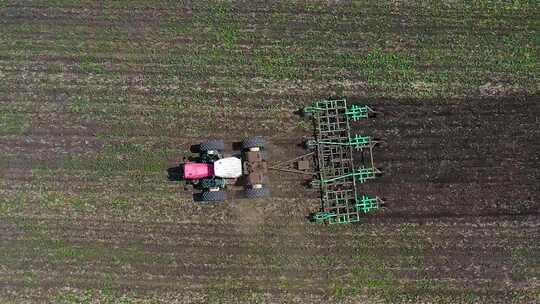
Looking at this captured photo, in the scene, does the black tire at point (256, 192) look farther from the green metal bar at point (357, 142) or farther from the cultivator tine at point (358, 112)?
the cultivator tine at point (358, 112)

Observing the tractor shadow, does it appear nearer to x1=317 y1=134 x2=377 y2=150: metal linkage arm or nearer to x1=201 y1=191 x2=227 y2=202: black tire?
x1=201 y1=191 x2=227 y2=202: black tire

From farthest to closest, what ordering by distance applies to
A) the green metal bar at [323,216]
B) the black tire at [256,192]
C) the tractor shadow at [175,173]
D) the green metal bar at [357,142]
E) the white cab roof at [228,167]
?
the tractor shadow at [175,173]
the green metal bar at [357,142]
the green metal bar at [323,216]
the black tire at [256,192]
the white cab roof at [228,167]

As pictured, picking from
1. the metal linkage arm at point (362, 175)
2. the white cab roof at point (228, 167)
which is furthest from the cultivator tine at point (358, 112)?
the white cab roof at point (228, 167)

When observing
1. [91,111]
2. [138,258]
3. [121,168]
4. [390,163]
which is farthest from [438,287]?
[91,111]

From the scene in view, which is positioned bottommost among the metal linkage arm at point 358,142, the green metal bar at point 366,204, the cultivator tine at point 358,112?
the green metal bar at point 366,204

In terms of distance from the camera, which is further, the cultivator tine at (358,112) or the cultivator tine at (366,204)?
the cultivator tine at (358,112)

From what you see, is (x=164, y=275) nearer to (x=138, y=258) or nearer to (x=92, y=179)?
(x=138, y=258)

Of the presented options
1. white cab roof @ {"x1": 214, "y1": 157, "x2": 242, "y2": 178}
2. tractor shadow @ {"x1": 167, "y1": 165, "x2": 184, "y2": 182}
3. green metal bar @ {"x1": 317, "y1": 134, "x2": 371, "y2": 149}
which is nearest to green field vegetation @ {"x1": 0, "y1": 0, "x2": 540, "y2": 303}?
tractor shadow @ {"x1": 167, "y1": 165, "x2": 184, "y2": 182}
